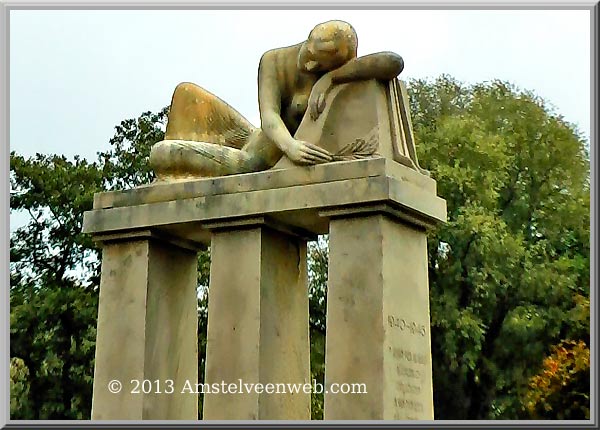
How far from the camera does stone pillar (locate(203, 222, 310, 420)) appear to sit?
10344mm

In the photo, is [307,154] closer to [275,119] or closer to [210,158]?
[275,119]

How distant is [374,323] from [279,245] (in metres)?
1.48

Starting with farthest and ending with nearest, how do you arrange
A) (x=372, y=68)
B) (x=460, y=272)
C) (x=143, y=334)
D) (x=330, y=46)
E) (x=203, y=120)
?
(x=460, y=272)
(x=203, y=120)
(x=143, y=334)
(x=330, y=46)
(x=372, y=68)

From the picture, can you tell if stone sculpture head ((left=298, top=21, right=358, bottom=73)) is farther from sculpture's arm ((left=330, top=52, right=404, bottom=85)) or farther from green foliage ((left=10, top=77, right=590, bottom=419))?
green foliage ((left=10, top=77, right=590, bottom=419))

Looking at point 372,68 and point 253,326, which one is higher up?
point 372,68

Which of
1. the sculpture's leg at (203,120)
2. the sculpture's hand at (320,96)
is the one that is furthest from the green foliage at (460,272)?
the sculpture's hand at (320,96)

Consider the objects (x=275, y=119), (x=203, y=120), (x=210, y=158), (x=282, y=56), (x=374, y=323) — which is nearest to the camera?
(x=374, y=323)

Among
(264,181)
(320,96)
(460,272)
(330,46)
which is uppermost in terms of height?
(460,272)

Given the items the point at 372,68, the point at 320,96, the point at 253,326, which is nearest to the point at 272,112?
the point at 320,96

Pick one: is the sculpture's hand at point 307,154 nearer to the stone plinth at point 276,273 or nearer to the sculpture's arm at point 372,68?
the stone plinth at point 276,273

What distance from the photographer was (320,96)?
428 inches

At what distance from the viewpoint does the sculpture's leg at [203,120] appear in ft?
38.4

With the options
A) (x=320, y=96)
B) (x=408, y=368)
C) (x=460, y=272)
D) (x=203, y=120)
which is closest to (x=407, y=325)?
(x=408, y=368)

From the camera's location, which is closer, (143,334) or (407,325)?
(407,325)
